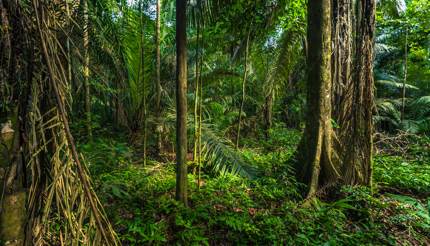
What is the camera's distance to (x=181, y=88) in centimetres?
263

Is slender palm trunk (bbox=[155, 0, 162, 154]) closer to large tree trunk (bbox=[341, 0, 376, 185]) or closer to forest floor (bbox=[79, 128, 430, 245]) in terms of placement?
forest floor (bbox=[79, 128, 430, 245])

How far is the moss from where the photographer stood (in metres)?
0.98

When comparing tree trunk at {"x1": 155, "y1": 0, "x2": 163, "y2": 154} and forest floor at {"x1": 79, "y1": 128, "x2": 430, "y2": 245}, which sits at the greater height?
tree trunk at {"x1": 155, "y1": 0, "x2": 163, "y2": 154}

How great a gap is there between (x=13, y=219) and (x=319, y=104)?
3.40m

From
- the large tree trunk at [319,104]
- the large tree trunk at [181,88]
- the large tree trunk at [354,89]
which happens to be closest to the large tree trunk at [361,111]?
the large tree trunk at [354,89]

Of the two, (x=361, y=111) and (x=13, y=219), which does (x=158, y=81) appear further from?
(x=13, y=219)

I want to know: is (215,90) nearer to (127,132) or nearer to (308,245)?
(127,132)

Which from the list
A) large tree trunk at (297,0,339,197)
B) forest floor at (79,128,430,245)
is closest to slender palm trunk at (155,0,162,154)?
forest floor at (79,128,430,245)

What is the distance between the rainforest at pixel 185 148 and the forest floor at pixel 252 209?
2cm

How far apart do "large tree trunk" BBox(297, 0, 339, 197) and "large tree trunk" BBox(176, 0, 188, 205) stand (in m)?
1.79

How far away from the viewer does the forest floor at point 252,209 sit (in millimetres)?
2615

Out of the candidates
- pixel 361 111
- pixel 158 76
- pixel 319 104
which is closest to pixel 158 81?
pixel 158 76

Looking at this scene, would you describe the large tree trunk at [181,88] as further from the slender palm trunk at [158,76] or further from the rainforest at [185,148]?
the slender palm trunk at [158,76]

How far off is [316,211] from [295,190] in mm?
448
